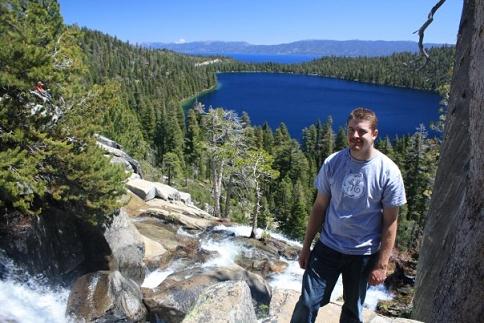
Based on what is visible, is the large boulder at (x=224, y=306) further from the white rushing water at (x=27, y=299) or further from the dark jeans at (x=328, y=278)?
the white rushing water at (x=27, y=299)

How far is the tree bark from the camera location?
288cm

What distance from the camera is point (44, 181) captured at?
38.0 feet

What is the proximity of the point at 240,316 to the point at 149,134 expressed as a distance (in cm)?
8246

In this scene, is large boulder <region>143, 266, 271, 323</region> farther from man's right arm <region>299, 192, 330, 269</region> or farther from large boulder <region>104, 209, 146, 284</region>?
man's right arm <region>299, 192, 330, 269</region>

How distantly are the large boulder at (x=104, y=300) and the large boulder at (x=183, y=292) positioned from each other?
18.3 inches

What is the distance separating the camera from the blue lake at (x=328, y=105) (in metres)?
122

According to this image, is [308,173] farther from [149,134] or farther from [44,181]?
[44,181]

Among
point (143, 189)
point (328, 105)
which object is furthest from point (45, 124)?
point (328, 105)

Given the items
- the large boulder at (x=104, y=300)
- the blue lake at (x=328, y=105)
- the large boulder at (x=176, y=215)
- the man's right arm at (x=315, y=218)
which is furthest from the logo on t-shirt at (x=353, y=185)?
the blue lake at (x=328, y=105)

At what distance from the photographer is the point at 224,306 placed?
4.67m

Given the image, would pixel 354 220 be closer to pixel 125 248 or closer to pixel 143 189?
pixel 125 248

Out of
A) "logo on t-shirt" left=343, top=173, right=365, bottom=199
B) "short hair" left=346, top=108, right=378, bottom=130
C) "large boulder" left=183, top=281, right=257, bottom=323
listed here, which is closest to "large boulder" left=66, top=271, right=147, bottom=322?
"large boulder" left=183, top=281, right=257, bottom=323

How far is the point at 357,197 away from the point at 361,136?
0.64 m

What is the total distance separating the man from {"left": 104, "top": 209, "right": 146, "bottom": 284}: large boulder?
10.9 meters
